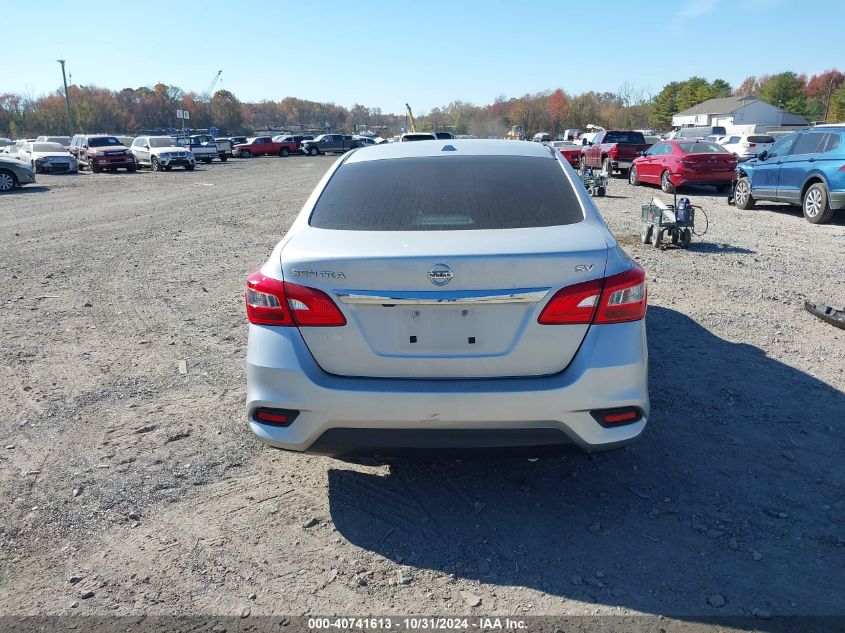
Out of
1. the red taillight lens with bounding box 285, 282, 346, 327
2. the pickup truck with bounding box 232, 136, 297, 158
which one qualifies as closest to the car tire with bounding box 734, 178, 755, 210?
the red taillight lens with bounding box 285, 282, 346, 327

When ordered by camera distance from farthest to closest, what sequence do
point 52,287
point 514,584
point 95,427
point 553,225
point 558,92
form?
point 558,92
point 52,287
point 95,427
point 553,225
point 514,584

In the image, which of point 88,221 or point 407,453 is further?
point 88,221

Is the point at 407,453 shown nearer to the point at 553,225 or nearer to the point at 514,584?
the point at 514,584

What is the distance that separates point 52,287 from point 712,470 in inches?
308

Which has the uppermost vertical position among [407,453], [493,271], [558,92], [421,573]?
[558,92]

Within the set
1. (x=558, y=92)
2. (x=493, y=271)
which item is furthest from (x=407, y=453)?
(x=558, y=92)

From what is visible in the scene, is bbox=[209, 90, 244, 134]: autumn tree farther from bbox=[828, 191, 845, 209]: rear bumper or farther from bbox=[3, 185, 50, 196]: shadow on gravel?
bbox=[828, 191, 845, 209]: rear bumper

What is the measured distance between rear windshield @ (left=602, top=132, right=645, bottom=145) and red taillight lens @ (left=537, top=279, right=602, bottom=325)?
23868 mm

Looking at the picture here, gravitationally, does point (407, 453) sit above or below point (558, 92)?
below

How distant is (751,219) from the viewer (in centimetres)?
1338

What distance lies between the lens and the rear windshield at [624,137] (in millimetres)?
24997

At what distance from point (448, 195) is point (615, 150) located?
2206 centimetres

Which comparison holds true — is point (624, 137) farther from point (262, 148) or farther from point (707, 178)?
point (262, 148)

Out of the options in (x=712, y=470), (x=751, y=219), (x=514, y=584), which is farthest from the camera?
(x=751, y=219)
